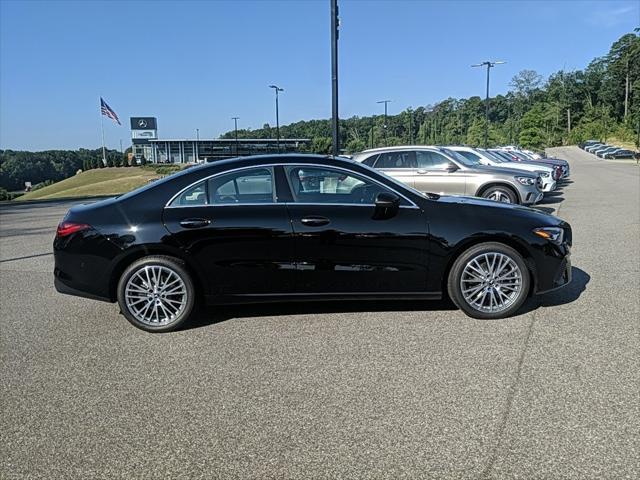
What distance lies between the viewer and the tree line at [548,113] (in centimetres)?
11131

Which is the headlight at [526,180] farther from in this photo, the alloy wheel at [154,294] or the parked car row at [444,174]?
the alloy wheel at [154,294]

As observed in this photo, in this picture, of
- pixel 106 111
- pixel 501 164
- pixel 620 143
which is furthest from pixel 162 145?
pixel 501 164

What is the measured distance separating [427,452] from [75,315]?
4061 millimetres

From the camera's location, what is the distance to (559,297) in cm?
561

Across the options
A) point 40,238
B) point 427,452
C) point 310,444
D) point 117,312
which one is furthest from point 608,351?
point 40,238

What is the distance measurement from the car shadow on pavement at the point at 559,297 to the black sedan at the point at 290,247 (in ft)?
1.27

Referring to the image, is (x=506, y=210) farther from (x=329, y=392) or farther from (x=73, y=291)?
(x=73, y=291)

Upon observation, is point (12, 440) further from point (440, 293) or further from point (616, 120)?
point (616, 120)

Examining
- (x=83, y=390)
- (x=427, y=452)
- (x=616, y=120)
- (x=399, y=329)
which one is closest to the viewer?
(x=427, y=452)

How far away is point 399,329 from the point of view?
4.71 m

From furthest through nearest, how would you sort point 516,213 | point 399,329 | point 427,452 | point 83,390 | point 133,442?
point 516,213 < point 399,329 < point 83,390 < point 133,442 < point 427,452

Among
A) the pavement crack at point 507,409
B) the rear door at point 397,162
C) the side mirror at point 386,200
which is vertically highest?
the rear door at point 397,162

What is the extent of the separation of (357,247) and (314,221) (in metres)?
0.46

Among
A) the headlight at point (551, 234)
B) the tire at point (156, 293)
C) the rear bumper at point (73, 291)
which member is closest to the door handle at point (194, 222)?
the tire at point (156, 293)
